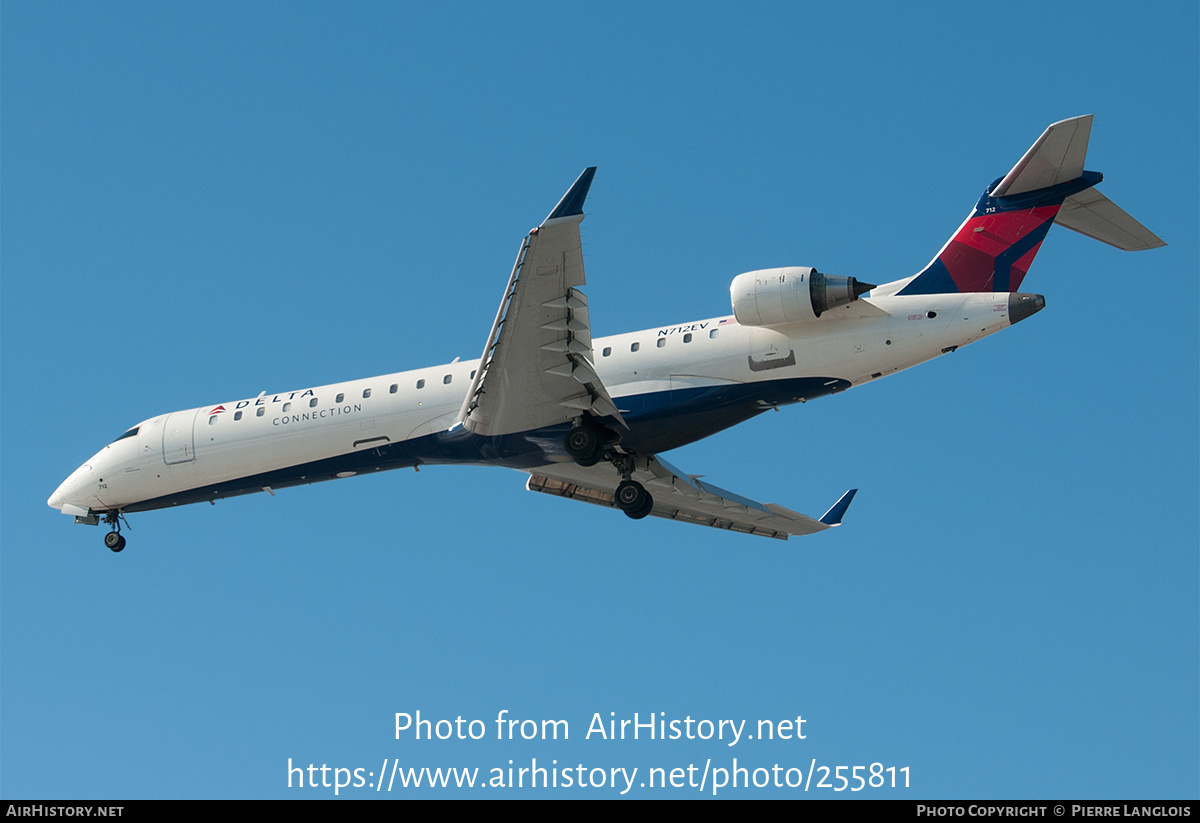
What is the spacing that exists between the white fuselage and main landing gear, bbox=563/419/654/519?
2.26 ft

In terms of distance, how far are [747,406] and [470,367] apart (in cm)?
584

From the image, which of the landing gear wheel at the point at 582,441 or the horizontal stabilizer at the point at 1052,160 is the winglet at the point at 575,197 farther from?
the horizontal stabilizer at the point at 1052,160

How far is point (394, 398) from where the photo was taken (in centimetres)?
2653

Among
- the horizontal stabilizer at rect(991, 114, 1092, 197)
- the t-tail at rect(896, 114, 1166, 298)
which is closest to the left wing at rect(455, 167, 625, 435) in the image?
the t-tail at rect(896, 114, 1166, 298)

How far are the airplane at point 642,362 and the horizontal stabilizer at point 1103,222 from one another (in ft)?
0.09

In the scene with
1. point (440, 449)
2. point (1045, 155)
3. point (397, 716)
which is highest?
point (1045, 155)

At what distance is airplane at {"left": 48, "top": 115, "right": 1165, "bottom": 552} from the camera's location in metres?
22.9

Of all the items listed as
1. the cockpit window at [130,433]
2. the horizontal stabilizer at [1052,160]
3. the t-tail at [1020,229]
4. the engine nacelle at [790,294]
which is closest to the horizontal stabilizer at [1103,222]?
the t-tail at [1020,229]

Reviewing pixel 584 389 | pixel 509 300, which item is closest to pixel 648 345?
pixel 584 389

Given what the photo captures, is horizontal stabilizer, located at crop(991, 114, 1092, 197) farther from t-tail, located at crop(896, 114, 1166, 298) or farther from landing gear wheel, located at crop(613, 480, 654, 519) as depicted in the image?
landing gear wheel, located at crop(613, 480, 654, 519)

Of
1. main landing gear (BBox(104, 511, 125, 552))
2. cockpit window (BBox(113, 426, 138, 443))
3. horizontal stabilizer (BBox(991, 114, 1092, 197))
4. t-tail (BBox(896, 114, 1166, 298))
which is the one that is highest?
horizontal stabilizer (BBox(991, 114, 1092, 197))

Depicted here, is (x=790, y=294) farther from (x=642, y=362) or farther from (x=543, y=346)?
(x=543, y=346)

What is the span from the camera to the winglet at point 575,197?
20.1 metres

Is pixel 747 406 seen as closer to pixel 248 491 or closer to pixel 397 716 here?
pixel 397 716
